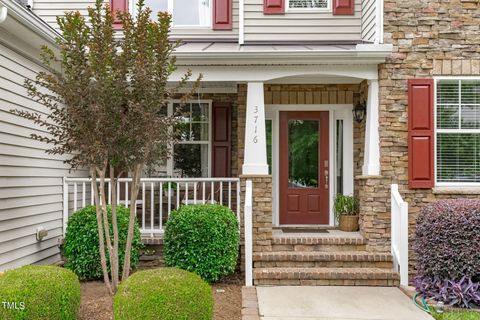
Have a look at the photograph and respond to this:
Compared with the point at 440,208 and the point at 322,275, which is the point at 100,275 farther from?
the point at 440,208

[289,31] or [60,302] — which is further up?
[289,31]

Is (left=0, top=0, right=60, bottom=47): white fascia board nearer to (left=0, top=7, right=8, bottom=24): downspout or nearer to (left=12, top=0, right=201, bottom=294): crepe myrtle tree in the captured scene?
(left=0, top=7, right=8, bottom=24): downspout

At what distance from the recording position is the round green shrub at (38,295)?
159 inches

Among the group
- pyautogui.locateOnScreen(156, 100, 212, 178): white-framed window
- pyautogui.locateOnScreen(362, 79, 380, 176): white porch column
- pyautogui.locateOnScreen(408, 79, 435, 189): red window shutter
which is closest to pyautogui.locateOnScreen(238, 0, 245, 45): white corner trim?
pyautogui.locateOnScreen(156, 100, 212, 178): white-framed window

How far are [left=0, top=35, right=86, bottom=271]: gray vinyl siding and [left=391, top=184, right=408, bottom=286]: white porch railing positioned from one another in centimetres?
506

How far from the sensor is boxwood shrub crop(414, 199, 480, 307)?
525 centimetres

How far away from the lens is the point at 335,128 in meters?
8.18

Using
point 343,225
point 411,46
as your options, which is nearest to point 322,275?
point 343,225

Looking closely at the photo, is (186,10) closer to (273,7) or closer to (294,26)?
(273,7)

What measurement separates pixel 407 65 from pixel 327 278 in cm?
328

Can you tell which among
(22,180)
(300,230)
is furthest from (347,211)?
(22,180)

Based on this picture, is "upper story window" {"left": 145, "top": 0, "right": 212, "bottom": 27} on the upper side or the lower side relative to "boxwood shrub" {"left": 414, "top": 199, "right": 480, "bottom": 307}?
upper

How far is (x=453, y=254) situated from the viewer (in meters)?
5.30

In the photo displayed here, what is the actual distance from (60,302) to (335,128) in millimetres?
5538
